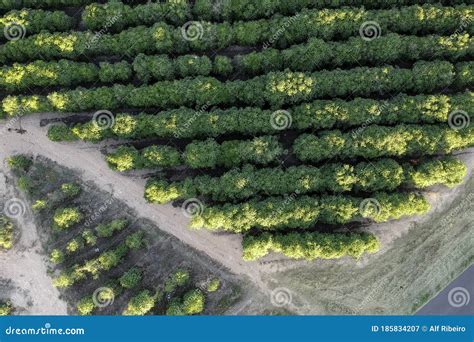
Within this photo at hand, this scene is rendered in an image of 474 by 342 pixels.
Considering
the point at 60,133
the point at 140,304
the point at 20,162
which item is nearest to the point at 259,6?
the point at 60,133

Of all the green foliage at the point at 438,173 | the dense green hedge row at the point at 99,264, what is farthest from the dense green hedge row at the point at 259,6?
the dense green hedge row at the point at 99,264

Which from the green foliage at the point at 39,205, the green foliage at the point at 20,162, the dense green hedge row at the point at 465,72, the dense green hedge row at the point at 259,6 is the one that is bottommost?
the green foliage at the point at 39,205

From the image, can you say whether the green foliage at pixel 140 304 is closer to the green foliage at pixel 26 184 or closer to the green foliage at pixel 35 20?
the green foliage at pixel 26 184

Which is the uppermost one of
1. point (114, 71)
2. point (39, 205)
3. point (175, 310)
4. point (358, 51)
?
point (358, 51)

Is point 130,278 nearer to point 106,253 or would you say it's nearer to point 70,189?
point 106,253

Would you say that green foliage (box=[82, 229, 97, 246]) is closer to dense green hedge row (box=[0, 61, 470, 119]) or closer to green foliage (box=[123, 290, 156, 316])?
green foliage (box=[123, 290, 156, 316])

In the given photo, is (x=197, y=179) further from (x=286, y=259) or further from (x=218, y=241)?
(x=286, y=259)
